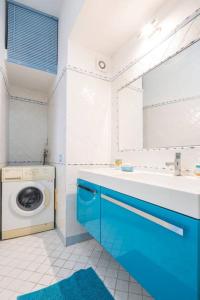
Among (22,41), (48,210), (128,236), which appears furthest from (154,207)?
(22,41)

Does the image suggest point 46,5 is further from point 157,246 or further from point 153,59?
point 157,246

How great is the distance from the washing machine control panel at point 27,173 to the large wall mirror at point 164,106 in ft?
3.29

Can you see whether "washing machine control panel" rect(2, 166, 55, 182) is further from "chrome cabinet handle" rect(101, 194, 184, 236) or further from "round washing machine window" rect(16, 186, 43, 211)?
"chrome cabinet handle" rect(101, 194, 184, 236)

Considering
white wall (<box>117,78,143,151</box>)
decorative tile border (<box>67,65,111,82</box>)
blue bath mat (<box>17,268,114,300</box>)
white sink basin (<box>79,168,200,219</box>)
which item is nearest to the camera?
white sink basin (<box>79,168,200,219</box>)

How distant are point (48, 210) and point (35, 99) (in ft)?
6.17

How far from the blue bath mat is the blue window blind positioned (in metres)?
2.25

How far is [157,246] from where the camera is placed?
28.5 inches

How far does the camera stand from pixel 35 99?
112 inches

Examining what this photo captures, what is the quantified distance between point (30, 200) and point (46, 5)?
7.95 feet

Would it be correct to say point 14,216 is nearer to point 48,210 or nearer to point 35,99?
point 48,210

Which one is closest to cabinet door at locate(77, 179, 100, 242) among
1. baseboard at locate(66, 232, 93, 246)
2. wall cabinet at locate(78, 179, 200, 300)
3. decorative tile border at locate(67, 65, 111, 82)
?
→ wall cabinet at locate(78, 179, 200, 300)

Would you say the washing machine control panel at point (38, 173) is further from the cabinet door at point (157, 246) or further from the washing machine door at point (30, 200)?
the cabinet door at point (157, 246)

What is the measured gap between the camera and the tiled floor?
1.18m

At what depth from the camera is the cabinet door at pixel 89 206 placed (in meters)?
1.28
